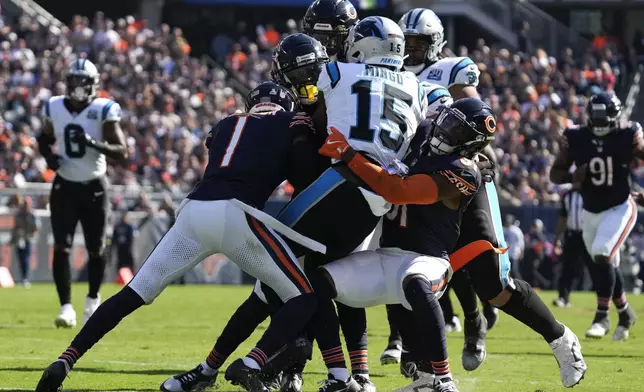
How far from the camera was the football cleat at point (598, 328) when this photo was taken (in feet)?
34.6

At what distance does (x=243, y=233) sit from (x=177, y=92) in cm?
1972

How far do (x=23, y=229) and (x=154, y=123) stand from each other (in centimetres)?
504

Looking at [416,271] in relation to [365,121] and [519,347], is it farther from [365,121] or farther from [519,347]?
[519,347]

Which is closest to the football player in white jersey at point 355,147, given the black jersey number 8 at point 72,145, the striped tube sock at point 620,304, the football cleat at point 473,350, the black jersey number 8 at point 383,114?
the black jersey number 8 at point 383,114

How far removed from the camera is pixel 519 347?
→ 31.7ft

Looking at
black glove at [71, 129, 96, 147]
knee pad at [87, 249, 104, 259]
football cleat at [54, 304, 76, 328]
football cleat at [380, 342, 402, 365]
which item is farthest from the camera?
knee pad at [87, 249, 104, 259]

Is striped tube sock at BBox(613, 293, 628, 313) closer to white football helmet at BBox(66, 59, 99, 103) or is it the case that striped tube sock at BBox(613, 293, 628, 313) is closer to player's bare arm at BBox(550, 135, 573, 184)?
player's bare arm at BBox(550, 135, 573, 184)

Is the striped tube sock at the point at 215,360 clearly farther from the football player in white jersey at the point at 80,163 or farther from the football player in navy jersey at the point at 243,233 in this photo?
the football player in white jersey at the point at 80,163

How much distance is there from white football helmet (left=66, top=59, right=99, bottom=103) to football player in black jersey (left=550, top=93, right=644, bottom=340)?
160 inches

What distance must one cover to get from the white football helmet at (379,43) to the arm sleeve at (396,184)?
2.16 ft

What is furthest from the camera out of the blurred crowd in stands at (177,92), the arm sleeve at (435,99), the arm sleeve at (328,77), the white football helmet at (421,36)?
the blurred crowd in stands at (177,92)

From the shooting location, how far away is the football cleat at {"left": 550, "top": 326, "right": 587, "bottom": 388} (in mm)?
6688

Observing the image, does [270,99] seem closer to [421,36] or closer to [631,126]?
[421,36]

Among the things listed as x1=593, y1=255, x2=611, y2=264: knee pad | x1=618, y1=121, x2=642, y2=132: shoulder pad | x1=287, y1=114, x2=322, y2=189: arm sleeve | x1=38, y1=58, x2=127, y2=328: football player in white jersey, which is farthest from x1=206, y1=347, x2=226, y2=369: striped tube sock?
x1=618, y1=121, x2=642, y2=132: shoulder pad
